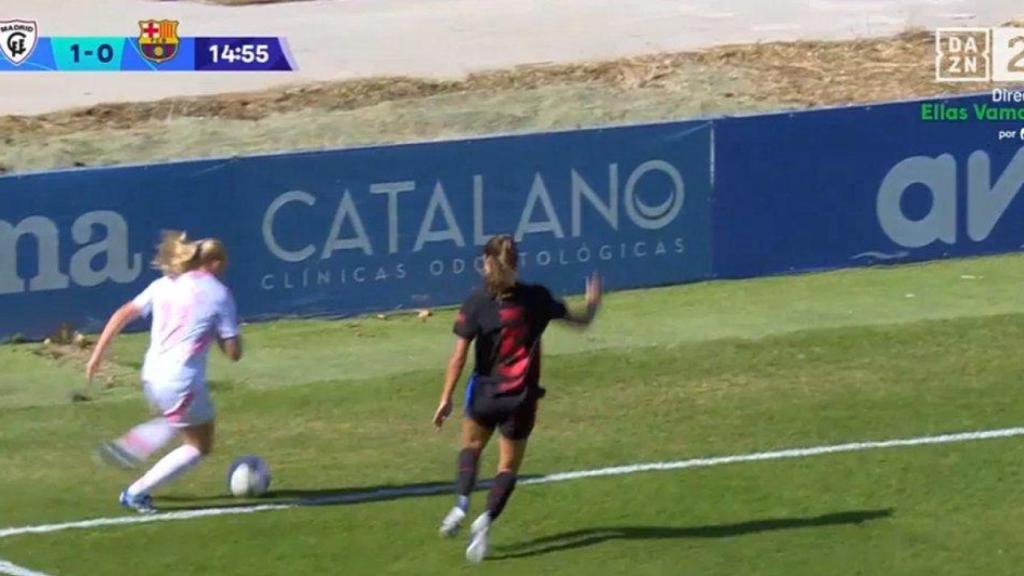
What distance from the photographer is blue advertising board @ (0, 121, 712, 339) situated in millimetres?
15938

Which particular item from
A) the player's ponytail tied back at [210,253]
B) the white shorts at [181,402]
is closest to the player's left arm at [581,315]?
the player's ponytail tied back at [210,253]

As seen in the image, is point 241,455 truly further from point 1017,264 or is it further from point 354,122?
point 354,122

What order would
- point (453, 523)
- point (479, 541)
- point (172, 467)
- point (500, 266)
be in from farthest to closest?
point (172, 467) < point (453, 523) < point (479, 541) < point (500, 266)

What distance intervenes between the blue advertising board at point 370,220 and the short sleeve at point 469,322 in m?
6.20

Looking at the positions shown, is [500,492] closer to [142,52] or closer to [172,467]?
[172,467]

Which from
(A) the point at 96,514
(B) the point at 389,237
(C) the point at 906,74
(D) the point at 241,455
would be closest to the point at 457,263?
(B) the point at 389,237

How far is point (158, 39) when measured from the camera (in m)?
29.9

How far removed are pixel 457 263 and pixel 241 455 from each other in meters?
4.80

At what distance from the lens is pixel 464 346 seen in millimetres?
10500

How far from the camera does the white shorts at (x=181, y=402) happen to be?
11.0 m

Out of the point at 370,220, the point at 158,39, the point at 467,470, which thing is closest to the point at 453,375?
the point at 467,470

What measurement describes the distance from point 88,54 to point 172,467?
61.4 feet

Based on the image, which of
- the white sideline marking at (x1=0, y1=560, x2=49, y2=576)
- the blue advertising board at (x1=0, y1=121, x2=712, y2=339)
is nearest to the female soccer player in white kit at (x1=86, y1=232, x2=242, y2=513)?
the white sideline marking at (x1=0, y1=560, x2=49, y2=576)

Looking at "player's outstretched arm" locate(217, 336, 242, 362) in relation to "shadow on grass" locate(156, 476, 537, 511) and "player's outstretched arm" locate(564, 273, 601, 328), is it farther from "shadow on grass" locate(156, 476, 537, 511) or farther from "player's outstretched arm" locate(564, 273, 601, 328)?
"player's outstretched arm" locate(564, 273, 601, 328)
